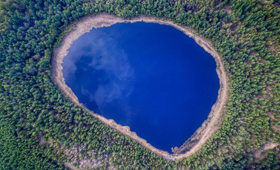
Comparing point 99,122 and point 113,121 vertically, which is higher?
point 99,122

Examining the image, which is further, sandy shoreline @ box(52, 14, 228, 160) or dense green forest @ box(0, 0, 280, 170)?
sandy shoreline @ box(52, 14, 228, 160)

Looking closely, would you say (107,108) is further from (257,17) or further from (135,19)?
(257,17)

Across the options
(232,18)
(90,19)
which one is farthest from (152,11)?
(232,18)

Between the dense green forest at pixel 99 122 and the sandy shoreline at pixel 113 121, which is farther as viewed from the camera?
the sandy shoreline at pixel 113 121

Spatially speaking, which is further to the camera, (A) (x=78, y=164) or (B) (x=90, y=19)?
(B) (x=90, y=19)

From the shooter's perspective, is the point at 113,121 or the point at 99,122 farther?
the point at 113,121
